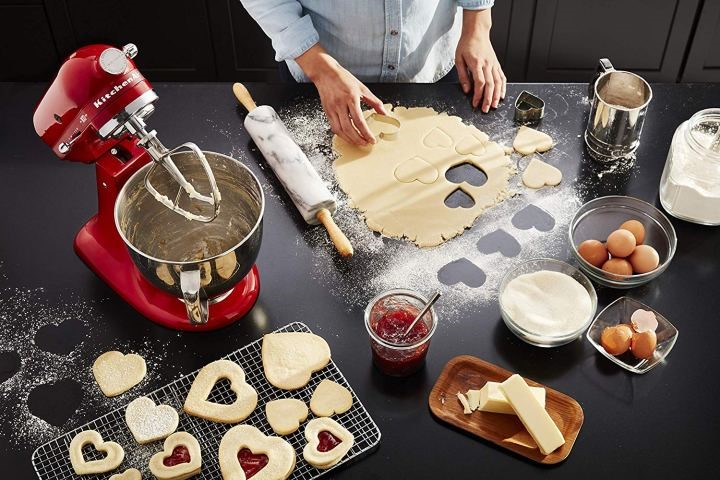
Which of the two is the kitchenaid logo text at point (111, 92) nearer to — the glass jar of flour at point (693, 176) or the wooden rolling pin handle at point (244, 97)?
the wooden rolling pin handle at point (244, 97)

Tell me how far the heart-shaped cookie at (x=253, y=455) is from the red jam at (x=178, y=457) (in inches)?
2.1

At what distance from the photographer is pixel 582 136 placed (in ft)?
5.67

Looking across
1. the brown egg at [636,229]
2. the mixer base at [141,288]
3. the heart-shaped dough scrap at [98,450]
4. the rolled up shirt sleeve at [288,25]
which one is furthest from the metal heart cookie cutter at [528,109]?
the heart-shaped dough scrap at [98,450]

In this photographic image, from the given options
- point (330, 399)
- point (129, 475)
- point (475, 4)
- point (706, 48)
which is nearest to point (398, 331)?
point (330, 399)

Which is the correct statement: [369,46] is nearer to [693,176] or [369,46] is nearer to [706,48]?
[693,176]

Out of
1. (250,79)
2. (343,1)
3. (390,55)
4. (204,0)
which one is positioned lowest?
(250,79)

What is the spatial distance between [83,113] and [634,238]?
1.00 m

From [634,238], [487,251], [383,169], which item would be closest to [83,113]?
[383,169]

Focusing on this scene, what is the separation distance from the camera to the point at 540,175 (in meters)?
1.64

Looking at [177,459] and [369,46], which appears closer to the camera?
[177,459]

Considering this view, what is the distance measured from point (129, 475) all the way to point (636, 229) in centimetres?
100

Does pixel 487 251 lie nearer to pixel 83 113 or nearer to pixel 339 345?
pixel 339 345

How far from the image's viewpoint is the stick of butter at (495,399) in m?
1.24

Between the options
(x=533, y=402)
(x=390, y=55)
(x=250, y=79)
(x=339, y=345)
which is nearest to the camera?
(x=533, y=402)
